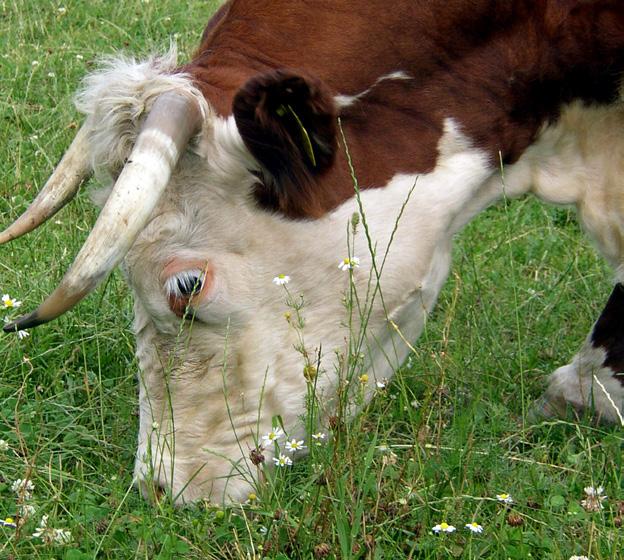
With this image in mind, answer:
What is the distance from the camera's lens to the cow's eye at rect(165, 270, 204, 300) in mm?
3467

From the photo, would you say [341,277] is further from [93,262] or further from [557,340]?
[557,340]

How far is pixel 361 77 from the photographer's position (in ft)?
11.7

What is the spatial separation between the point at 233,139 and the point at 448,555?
1.24m

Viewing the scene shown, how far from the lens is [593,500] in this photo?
329 cm

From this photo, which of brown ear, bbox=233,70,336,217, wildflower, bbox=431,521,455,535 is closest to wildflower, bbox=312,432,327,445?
wildflower, bbox=431,521,455,535

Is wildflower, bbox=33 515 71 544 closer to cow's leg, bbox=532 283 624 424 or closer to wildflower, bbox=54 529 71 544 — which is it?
wildflower, bbox=54 529 71 544

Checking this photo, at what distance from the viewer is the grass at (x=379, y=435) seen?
10.5ft

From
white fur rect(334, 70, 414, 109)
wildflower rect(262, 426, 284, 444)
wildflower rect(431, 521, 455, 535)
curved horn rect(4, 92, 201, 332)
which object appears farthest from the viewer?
white fur rect(334, 70, 414, 109)

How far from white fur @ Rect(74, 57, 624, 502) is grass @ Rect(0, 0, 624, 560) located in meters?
0.17

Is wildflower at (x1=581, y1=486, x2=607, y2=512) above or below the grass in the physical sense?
above

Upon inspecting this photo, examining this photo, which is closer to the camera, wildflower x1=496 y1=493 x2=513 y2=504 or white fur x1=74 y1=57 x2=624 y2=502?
wildflower x1=496 y1=493 x2=513 y2=504

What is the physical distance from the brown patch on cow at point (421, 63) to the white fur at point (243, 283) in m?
0.06

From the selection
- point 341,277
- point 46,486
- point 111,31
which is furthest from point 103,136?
point 111,31

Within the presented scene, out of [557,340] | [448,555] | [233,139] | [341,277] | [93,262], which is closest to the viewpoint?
[93,262]
